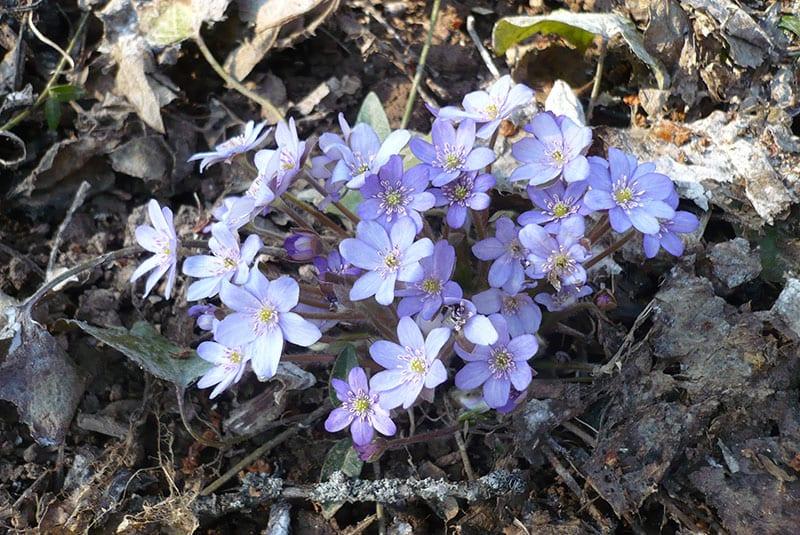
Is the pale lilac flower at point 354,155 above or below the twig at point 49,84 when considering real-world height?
above

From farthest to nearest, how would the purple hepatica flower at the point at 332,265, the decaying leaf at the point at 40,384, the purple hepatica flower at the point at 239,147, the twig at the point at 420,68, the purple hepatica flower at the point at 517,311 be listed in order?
the twig at the point at 420,68, the decaying leaf at the point at 40,384, the purple hepatica flower at the point at 239,147, the purple hepatica flower at the point at 332,265, the purple hepatica flower at the point at 517,311

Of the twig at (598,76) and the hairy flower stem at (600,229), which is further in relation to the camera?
the twig at (598,76)

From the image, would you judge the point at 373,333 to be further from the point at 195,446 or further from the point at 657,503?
the point at 657,503

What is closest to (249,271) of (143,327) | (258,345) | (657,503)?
(258,345)

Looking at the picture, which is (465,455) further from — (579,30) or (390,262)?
(579,30)

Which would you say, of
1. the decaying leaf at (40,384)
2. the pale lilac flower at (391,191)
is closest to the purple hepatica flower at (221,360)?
the pale lilac flower at (391,191)

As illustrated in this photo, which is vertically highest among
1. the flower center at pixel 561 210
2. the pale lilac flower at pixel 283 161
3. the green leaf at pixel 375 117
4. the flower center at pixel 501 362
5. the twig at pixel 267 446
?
the pale lilac flower at pixel 283 161

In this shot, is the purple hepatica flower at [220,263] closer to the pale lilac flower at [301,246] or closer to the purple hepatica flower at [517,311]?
the pale lilac flower at [301,246]
